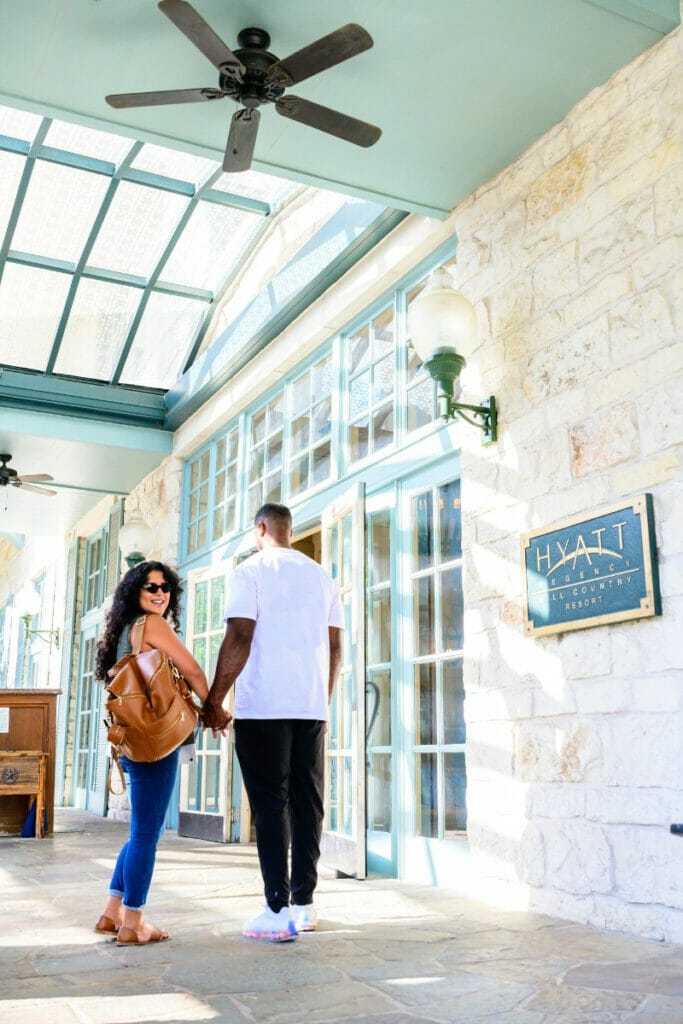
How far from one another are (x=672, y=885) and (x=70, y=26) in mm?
3696

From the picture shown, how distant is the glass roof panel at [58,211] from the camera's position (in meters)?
7.01

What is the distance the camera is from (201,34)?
10.5 ft

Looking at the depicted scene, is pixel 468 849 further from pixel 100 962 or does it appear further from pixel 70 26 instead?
pixel 70 26

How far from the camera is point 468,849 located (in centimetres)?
416

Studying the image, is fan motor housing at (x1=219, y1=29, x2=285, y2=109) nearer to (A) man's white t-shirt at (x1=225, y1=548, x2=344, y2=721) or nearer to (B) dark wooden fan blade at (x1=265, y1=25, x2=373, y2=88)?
(B) dark wooden fan blade at (x1=265, y1=25, x2=373, y2=88)

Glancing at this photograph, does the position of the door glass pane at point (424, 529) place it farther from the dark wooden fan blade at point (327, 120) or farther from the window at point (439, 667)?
the dark wooden fan blade at point (327, 120)

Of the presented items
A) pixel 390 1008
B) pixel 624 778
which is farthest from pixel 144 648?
pixel 624 778

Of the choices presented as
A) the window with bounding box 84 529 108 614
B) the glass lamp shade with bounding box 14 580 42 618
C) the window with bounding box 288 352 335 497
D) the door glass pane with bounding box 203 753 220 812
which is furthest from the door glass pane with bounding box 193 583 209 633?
the glass lamp shade with bounding box 14 580 42 618

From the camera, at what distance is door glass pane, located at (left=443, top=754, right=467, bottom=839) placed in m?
4.29

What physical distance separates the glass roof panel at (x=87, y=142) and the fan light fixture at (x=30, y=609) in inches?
274

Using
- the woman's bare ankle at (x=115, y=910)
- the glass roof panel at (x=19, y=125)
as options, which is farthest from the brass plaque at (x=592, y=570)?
the glass roof panel at (x=19, y=125)

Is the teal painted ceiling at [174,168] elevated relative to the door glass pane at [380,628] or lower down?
elevated

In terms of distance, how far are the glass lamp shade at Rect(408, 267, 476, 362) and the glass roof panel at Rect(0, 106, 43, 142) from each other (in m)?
3.81

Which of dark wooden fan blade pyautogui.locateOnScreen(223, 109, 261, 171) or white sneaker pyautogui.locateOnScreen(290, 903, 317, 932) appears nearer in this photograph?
white sneaker pyautogui.locateOnScreen(290, 903, 317, 932)
